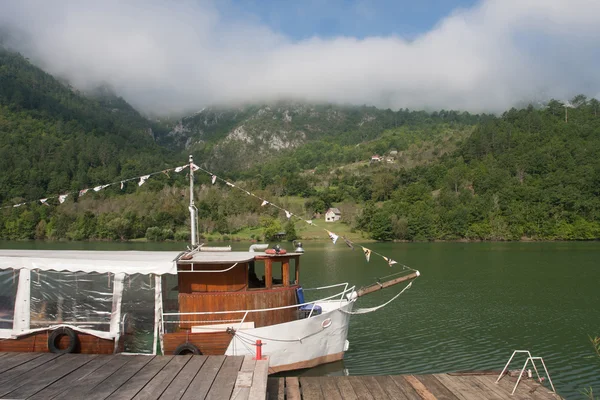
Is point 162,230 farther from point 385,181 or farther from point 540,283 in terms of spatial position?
point 540,283

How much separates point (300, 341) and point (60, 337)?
5.72m

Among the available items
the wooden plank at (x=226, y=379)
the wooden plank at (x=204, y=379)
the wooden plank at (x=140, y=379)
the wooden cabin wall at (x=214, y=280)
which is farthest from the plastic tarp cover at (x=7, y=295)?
the wooden plank at (x=226, y=379)

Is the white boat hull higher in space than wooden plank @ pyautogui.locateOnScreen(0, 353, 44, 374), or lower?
lower

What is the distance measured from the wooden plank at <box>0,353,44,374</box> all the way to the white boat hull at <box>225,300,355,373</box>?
4.23 metres

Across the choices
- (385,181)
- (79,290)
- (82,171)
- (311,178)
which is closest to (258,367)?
(79,290)

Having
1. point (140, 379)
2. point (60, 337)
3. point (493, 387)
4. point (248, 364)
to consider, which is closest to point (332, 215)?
point (60, 337)

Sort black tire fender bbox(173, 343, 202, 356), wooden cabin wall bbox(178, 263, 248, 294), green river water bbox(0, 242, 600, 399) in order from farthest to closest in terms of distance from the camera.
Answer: green river water bbox(0, 242, 600, 399)
wooden cabin wall bbox(178, 263, 248, 294)
black tire fender bbox(173, 343, 202, 356)

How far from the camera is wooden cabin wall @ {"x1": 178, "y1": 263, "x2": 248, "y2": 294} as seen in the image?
11.3m

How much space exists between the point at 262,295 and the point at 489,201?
78851mm

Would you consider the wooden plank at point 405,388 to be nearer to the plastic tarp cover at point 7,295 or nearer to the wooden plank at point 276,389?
the wooden plank at point 276,389

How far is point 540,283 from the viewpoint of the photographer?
2827 centimetres

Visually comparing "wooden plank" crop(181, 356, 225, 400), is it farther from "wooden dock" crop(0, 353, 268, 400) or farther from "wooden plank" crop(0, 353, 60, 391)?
"wooden plank" crop(0, 353, 60, 391)

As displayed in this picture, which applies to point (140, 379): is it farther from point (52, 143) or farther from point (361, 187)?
point (52, 143)

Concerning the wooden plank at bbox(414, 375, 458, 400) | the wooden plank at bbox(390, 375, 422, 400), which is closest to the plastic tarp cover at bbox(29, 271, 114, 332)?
the wooden plank at bbox(390, 375, 422, 400)
